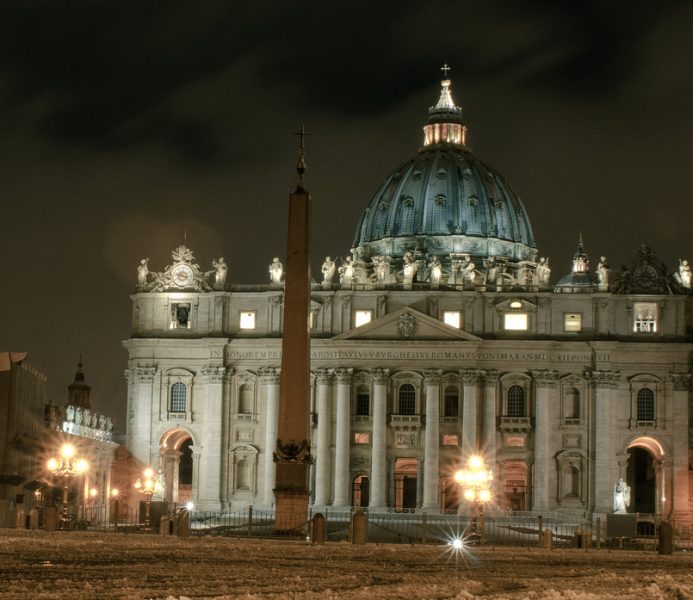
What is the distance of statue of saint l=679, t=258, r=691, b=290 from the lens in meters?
108

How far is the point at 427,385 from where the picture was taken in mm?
107250

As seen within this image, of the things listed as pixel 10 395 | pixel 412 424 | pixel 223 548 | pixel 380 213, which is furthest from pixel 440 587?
pixel 380 213

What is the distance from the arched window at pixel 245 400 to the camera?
360ft

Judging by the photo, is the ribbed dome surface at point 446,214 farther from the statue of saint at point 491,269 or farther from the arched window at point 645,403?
the arched window at point 645,403

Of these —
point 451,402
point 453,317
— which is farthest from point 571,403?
point 453,317

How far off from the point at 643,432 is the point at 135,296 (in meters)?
33.0

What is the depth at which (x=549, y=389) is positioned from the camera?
107m

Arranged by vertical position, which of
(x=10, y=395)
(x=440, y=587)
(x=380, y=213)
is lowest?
(x=440, y=587)

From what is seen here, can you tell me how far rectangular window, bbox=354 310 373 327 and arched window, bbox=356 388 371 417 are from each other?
13.9 ft

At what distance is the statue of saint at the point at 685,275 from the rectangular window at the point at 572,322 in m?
6.78

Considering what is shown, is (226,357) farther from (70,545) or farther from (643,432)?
(70,545)

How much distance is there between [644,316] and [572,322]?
446 cm

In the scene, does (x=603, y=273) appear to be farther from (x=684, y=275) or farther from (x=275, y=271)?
(x=275, y=271)

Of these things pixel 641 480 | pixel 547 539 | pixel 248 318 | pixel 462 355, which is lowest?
pixel 547 539
